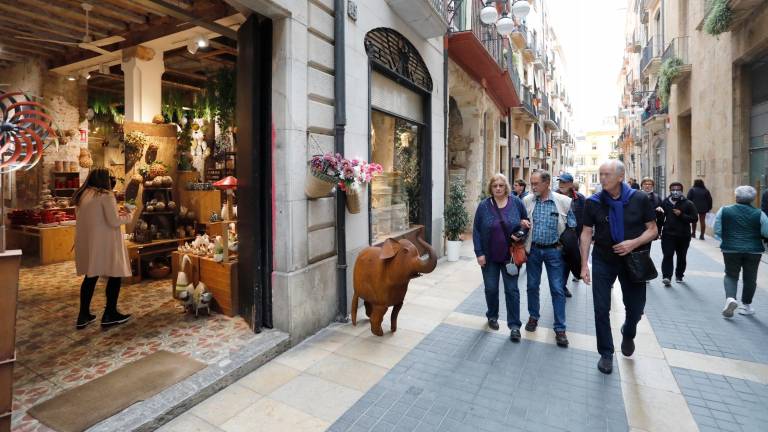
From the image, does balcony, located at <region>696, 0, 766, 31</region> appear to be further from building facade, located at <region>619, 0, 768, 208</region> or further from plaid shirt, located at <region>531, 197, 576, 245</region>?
plaid shirt, located at <region>531, 197, 576, 245</region>

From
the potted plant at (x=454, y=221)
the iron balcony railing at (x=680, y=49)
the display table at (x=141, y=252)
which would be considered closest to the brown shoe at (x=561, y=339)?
the potted plant at (x=454, y=221)

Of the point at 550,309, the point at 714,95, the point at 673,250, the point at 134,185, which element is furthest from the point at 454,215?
the point at 714,95

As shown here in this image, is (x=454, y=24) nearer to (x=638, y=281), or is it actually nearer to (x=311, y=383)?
(x=638, y=281)

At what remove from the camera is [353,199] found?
5000 millimetres

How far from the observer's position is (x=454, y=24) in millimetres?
11031

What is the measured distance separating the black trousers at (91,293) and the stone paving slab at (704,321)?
6246 mm

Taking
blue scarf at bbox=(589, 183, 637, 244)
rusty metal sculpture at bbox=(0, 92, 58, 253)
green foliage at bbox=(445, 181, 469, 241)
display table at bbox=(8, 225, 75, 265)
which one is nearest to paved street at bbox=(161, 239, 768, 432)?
blue scarf at bbox=(589, 183, 637, 244)

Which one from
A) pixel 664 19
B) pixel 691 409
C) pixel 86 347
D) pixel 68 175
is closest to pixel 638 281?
pixel 691 409

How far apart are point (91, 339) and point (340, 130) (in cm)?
358

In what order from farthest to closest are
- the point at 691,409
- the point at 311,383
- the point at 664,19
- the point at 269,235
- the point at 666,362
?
the point at 664,19 < the point at 269,235 < the point at 666,362 < the point at 311,383 < the point at 691,409

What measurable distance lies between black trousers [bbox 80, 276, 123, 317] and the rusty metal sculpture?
2173mm

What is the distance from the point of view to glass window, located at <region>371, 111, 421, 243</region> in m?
6.92

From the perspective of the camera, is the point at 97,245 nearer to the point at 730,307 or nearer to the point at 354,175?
Result: the point at 354,175

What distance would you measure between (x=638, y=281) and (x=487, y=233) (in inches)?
63.1
